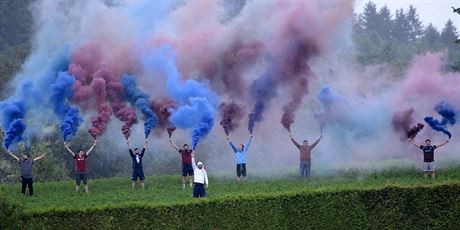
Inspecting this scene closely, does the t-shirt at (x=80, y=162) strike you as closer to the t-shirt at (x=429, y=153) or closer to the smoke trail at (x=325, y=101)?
the smoke trail at (x=325, y=101)

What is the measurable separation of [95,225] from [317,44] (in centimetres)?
1398

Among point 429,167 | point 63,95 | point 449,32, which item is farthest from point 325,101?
point 449,32

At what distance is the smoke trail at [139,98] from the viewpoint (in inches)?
1188

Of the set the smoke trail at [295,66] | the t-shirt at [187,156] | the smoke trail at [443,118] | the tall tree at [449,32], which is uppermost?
the tall tree at [449,32]

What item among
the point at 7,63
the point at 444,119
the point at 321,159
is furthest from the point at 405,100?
the point at 7,63

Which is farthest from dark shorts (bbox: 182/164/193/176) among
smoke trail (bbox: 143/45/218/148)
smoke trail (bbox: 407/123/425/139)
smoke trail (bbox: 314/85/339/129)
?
smoke trail (bbox: 407/123/425/139)

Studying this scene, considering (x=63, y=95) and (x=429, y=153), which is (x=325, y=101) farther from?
(x=63, y=95)

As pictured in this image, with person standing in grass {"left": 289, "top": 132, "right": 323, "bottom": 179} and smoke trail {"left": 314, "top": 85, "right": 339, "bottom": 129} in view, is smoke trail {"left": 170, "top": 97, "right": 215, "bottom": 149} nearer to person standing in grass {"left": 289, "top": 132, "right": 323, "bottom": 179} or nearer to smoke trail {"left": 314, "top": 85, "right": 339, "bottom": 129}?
person standing in grass {"left": 289, "top": 132, "right": 323, "bottom": 179}

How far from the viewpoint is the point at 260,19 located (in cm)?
3341

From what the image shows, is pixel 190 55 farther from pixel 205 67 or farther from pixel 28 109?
pixel 28 109

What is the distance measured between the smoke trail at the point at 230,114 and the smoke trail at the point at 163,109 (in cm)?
211

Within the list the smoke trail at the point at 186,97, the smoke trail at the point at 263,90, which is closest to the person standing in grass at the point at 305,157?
the smoke trail at the point at 263,90

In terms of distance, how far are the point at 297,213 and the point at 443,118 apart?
10.1 m

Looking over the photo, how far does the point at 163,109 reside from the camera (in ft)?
102
